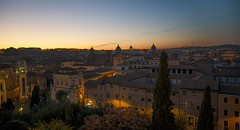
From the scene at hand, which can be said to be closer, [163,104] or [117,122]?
[117,122]

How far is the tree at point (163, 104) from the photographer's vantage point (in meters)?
13.3

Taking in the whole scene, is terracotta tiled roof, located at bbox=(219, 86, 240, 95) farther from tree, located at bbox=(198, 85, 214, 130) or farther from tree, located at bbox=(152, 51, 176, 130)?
tree, located at bbox=(152, 51, 176, 130)

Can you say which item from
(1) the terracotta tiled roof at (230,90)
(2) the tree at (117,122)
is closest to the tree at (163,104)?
(2) the tree at (117,122)

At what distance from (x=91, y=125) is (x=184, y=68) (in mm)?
25860

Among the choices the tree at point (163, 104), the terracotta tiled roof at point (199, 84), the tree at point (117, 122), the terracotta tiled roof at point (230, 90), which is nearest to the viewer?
the tree at point (117, 122)

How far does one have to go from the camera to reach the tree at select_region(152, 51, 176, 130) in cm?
1333

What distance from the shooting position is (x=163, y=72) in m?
13.7

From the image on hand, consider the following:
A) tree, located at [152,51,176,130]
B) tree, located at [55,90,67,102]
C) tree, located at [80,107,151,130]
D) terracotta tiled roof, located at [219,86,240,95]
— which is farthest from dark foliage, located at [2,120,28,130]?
tree, located at [55,90,67,102]

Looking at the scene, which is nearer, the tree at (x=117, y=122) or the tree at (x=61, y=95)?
the tree at (x=117, y=122)

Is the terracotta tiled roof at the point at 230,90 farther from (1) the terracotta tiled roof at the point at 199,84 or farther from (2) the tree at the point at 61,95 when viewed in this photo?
(2) the tree at the point at 61,95

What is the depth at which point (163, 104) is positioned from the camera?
13.5 metres

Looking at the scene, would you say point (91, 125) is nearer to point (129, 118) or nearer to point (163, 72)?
point (129, 118)

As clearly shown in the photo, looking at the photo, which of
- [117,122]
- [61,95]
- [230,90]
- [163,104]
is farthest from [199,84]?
[61,95]

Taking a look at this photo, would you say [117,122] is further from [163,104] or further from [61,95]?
[61,95]
